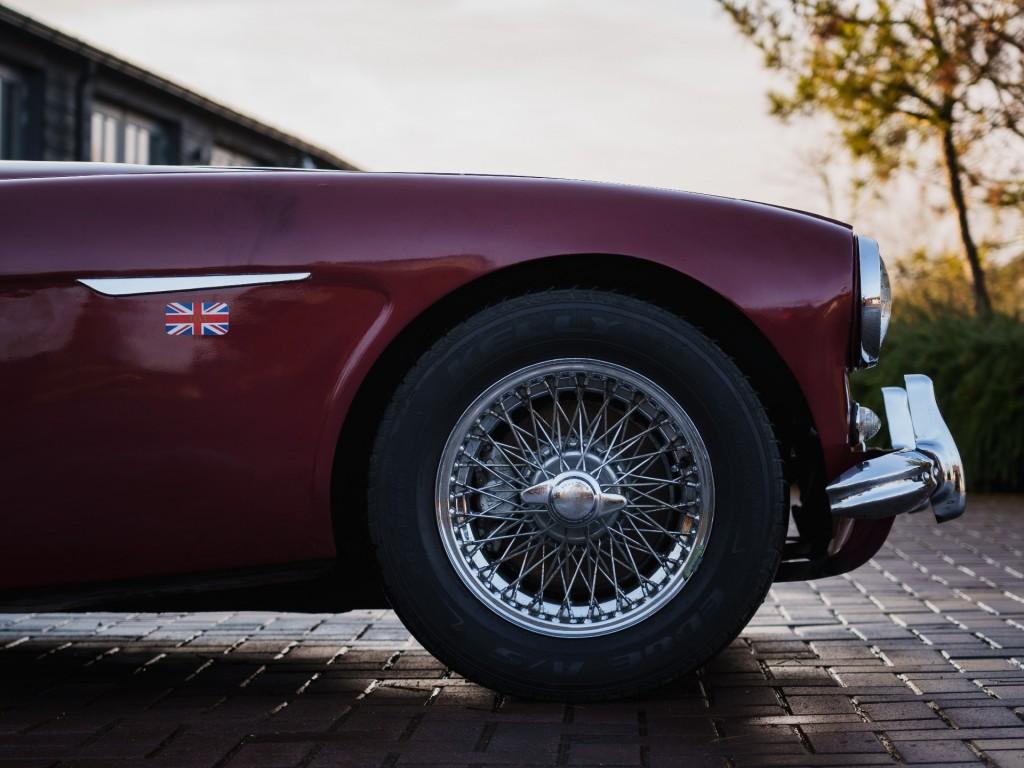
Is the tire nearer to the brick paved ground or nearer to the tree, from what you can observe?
the brick paved ground

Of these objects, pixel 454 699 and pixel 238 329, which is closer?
pixel 238 329

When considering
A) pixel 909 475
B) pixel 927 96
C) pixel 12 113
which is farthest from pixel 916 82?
pixel 909 475

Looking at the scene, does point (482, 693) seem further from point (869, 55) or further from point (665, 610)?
point (869, 55)

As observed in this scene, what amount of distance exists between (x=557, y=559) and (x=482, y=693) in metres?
0.44

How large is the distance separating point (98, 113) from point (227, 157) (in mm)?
4357

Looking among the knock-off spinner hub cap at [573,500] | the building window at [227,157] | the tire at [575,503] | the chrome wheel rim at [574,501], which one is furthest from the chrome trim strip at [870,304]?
the building window at [227,157]

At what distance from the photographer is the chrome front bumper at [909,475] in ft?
9.28

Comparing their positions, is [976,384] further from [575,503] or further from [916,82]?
[575,503]

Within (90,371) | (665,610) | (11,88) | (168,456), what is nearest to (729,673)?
(665,610)

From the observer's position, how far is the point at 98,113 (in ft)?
66.8

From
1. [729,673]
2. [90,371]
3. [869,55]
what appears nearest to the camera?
[90,371]

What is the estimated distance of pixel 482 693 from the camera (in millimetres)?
3082

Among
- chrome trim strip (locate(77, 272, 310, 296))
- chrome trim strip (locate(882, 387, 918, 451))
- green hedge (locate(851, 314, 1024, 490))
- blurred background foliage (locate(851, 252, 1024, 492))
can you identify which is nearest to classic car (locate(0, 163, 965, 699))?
chrome trim strip (locate(77, 272, 310, 296))

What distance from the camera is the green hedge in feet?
34.2
